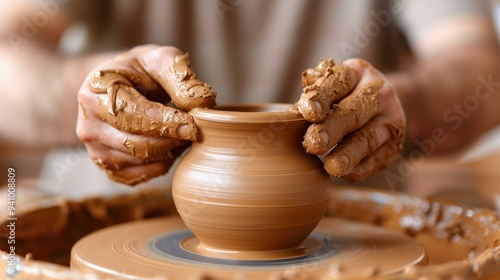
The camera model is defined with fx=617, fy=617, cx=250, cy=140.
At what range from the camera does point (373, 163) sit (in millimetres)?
1621

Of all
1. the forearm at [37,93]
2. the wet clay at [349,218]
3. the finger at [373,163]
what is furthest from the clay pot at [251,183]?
the forearm at [37,93]

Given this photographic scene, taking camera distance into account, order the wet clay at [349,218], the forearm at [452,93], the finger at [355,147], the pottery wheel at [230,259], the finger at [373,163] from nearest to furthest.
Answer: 1. the pottery wheel at [230,259]
2. the finger at [355,147]
3. the finger at [373,163]
4. the wet clay at [349,218]
5. the forearm at [452,93]

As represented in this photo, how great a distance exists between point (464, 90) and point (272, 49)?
87 cm

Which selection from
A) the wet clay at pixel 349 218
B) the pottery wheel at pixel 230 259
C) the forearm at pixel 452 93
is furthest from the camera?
the forearm at pixel 452 93

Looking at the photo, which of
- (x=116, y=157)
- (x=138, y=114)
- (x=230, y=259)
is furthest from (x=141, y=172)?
(x=230, y=259)

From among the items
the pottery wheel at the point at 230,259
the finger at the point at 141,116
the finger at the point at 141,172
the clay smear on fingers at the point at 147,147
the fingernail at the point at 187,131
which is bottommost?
the pottery wheel at the point at 230,259

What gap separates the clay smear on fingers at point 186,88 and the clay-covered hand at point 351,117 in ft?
0.69

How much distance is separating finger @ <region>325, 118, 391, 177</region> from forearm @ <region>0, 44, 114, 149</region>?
4.83 feet

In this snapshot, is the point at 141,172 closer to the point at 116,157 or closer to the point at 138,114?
the point at 116,157

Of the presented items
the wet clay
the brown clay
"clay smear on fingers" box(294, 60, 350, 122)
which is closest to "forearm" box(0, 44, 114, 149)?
the wet clay

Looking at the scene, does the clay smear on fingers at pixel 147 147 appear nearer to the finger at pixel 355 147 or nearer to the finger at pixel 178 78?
the finger at pixel 178 78

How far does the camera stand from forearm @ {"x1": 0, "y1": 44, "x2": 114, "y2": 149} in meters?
2.70

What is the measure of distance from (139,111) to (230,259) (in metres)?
0.39

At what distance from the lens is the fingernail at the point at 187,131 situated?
1.40 metres
